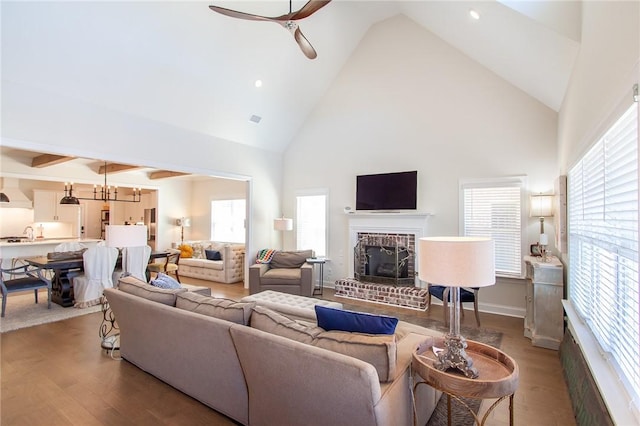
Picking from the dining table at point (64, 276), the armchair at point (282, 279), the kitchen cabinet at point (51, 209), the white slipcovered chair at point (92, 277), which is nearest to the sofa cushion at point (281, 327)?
the armchair at point (282, 279)

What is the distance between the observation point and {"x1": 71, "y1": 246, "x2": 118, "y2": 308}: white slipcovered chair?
504cm

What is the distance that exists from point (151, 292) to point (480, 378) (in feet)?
8.97

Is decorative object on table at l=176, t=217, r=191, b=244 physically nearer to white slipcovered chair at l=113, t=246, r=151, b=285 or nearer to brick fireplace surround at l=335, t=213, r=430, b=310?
white slipcovered chair at l=113, t=246, r=151, b=285

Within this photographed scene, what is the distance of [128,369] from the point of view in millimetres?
3045

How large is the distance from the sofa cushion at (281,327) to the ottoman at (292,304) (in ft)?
2.90

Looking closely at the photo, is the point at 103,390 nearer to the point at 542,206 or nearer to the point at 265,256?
the point at 265,256

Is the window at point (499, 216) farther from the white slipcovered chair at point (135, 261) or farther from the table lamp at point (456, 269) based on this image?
the white slipcovered chair at point (135, 261)

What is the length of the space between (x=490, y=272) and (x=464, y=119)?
13.5 ft

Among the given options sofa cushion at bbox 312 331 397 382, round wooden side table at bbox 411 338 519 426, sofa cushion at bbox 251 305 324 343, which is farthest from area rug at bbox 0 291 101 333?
round wooden side table at bbox 411 338 519 426

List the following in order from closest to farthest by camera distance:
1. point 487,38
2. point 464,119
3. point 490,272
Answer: point 490,272 → point 487,38 → point 464,119

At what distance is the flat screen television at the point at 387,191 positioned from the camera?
555cm

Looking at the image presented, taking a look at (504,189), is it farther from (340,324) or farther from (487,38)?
(340,324)

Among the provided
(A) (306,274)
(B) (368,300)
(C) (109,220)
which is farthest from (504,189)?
(C) (109,220)

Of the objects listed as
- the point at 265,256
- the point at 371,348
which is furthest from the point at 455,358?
the point at 265,256
